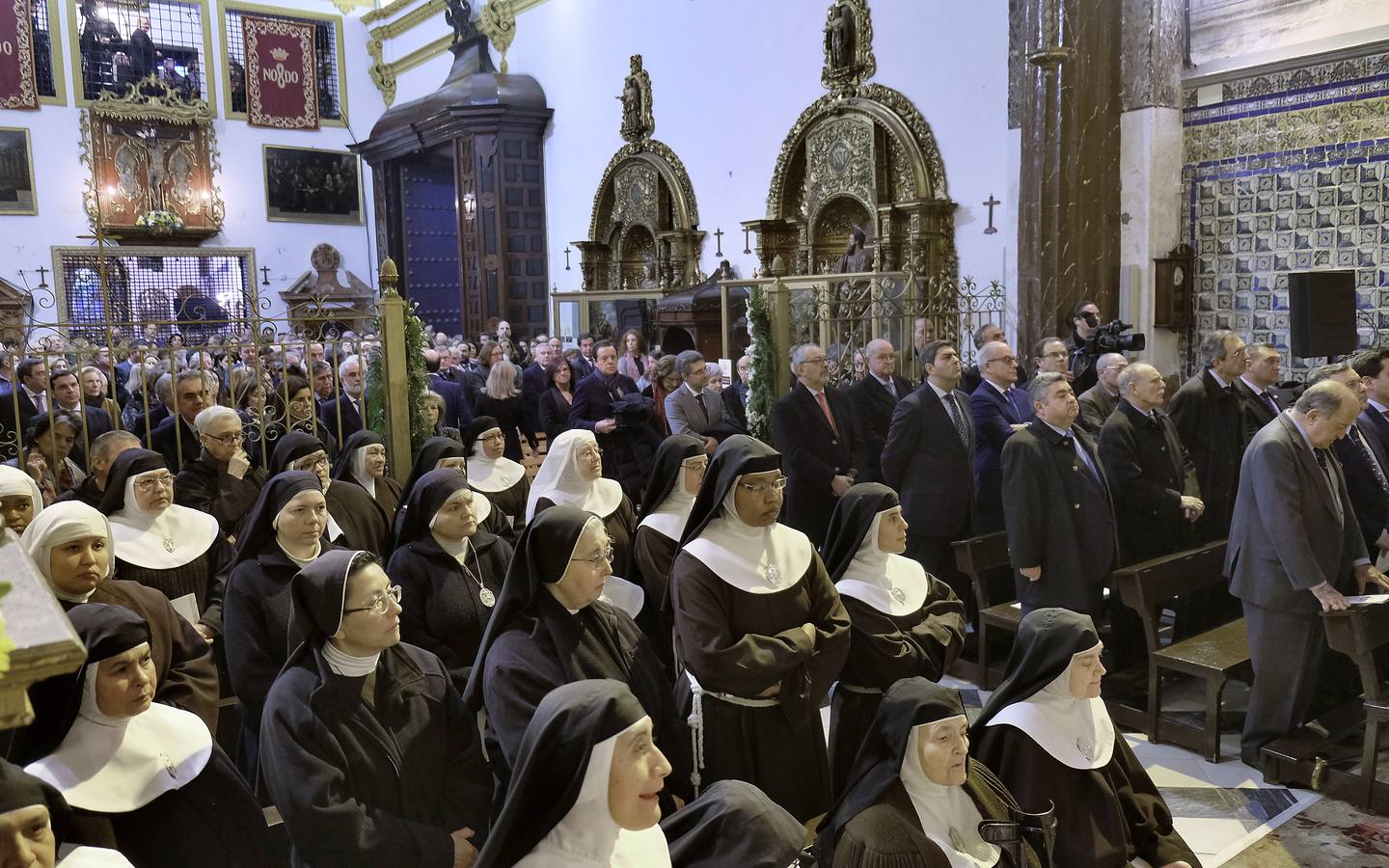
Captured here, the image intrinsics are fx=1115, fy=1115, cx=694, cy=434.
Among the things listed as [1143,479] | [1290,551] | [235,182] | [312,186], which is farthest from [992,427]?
[235,182]

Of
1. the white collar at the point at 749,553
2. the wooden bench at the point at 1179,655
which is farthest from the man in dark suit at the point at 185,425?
the wooden bench at the point at 1179,655

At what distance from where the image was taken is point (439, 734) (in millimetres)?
3113

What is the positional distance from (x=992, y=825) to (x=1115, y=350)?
686 centimetres

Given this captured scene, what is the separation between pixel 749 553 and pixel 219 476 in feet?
11.0

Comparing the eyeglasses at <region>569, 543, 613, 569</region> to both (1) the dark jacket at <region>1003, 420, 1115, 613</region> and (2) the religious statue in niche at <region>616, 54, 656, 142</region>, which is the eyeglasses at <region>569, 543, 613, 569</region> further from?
(2) the religious statue in niche at <region>616, 54, 656, 142</region>

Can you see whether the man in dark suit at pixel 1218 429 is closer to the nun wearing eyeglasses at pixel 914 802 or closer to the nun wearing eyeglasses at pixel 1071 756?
the nun wearing eyeglasses at pixel 1071 756

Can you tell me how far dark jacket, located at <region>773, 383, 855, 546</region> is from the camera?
741cm

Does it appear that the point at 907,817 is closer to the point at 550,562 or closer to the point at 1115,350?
the point at 550,562

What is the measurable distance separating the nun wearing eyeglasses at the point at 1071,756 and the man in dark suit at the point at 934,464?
346 centimetres

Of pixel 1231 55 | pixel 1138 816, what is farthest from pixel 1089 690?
pixel 1231 55

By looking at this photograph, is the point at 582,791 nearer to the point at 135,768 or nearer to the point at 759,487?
the point at 135,768

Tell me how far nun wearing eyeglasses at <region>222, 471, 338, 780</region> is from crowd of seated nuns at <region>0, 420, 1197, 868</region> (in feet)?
0.04

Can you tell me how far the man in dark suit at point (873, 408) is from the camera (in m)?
7.88

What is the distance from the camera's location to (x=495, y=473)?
22.1 ft
